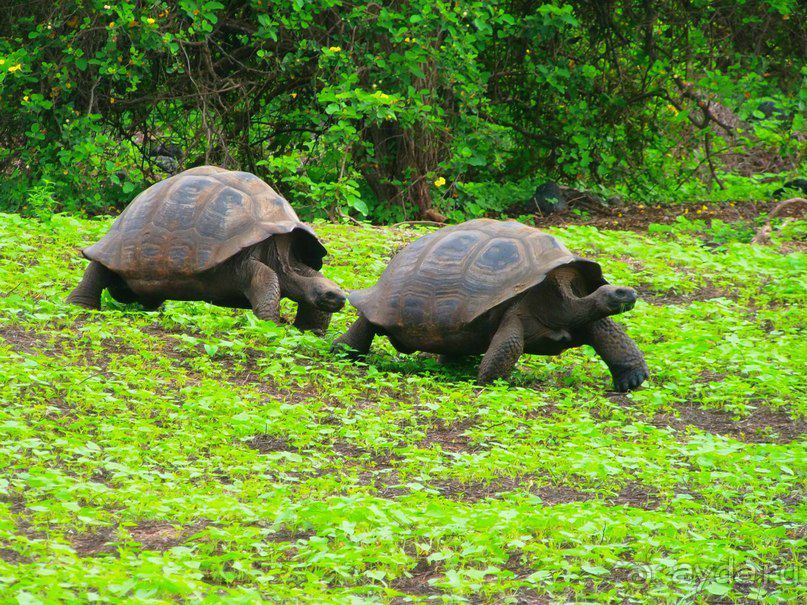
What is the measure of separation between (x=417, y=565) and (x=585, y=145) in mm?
9993

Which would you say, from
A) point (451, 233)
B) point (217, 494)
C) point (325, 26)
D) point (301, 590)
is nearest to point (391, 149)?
point (325, 26)

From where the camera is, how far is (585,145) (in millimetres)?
12781

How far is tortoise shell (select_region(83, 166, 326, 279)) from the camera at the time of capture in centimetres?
641

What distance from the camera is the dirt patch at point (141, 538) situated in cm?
323

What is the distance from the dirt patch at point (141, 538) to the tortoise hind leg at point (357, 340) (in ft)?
9.12

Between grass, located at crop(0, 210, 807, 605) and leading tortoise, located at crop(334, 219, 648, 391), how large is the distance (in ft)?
0.68

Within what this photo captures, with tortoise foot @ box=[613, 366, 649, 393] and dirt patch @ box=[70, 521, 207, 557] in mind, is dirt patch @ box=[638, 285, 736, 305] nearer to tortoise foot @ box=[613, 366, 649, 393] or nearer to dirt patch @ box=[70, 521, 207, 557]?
tortoise foot @ box=[613, 366, 649, 393]

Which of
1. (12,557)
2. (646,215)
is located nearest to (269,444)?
(12,557)

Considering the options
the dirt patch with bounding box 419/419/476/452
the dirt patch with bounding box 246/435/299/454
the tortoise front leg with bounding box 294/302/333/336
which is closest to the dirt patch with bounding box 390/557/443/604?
the dirt patch with bounding box 246/435/299/454

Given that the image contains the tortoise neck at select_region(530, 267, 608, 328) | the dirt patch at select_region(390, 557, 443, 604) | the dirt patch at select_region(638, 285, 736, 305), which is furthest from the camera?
the dirt patch at select_region(638, 285, 736, 305)

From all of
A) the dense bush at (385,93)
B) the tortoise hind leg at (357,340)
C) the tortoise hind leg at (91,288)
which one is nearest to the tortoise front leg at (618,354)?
the tortoise hind leg at (357,340)

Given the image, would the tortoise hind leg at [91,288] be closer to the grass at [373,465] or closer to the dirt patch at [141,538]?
the grass at [373,465]

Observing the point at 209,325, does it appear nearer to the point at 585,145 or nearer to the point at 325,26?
the point at 325,26

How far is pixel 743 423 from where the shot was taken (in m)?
5.49
